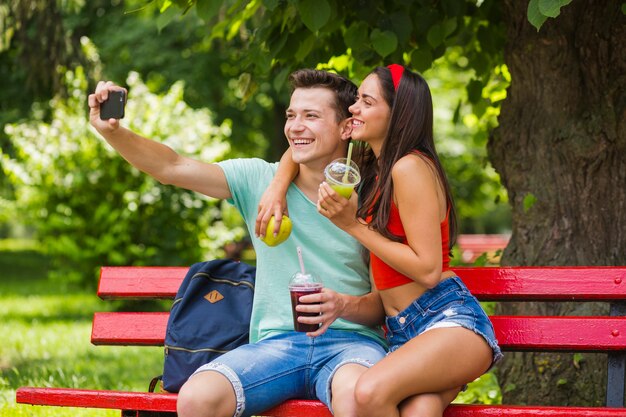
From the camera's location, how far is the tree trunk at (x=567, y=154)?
4.69 meters

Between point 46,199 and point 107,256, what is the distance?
0.90 metres

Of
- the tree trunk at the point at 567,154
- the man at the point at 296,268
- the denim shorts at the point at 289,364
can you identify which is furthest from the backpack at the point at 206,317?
the tree trunk at the point at 567,154

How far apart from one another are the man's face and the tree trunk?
1480 millimetres

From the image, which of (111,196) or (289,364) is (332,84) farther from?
(111,196)

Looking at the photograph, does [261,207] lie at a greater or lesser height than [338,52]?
lesser

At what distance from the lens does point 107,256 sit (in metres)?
10.7

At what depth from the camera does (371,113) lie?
3.53 metres

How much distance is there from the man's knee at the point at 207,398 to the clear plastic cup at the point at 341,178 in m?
0.75

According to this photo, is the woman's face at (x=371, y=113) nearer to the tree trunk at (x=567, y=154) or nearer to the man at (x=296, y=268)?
the man at (x=296, y=268)

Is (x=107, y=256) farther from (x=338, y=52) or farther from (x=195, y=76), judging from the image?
(x=195, y=76)

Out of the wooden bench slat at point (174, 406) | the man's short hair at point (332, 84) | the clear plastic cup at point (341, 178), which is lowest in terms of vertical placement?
the wooden bench slat at point (174, 406)

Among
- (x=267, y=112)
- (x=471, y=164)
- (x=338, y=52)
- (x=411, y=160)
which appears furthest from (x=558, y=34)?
(x=471, y=164)

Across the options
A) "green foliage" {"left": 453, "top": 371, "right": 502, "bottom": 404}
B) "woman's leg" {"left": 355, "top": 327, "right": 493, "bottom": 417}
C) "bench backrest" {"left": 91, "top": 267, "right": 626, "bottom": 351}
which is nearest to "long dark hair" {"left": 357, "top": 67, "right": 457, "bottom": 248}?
"woman's leg" {"left": 355, "top": 327, "right": 493, "bottom": 417}

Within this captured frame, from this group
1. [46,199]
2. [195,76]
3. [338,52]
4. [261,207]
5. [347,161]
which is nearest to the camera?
[347,161]
